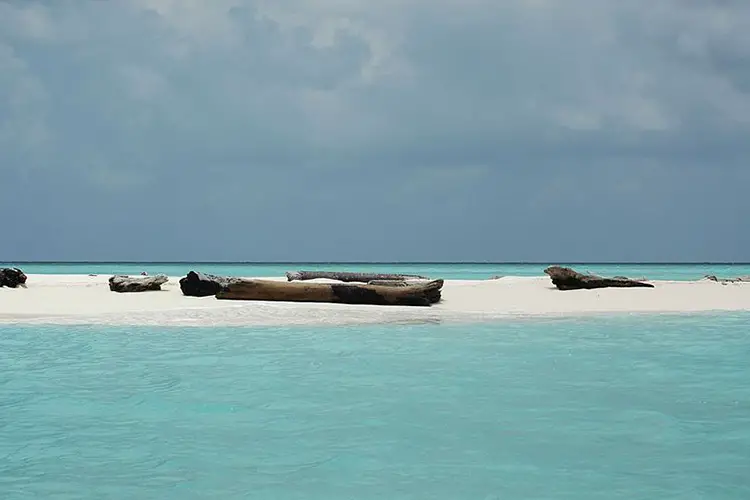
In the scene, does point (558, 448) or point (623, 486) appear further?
point (558, 448)

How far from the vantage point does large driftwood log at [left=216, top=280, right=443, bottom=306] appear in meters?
19.5

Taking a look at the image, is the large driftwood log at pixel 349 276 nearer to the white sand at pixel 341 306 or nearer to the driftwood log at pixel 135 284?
the white sand at pixel 341 306

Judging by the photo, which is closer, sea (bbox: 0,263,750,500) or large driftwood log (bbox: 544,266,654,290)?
sea (bbox: 0,263,750,500)

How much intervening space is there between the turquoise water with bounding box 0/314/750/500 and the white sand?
3.75 meters

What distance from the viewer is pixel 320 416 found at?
7.44 m

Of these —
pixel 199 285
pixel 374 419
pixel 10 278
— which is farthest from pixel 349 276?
pixel 374 419

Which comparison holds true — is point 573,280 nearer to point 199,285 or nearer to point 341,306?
point 341,306

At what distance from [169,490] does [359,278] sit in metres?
23.3

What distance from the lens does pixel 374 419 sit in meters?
7.28

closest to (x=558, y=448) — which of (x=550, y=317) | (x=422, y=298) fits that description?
(x=550, y=317)

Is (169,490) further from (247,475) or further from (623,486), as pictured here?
(623,486)

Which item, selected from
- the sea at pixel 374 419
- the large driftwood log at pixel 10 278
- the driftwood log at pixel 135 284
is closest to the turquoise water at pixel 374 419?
the sea at pixel 374 419

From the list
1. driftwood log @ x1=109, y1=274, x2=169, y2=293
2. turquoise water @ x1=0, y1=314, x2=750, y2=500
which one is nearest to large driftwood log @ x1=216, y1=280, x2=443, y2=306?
driftwood log @ x1=109, y1=274, x2=169, y2=293

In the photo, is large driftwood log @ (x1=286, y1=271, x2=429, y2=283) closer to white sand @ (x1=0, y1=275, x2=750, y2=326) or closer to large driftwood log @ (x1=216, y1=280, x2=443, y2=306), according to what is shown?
white sand @ (x1=0, y1=275, x2=750, y2=326)
